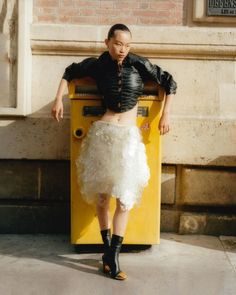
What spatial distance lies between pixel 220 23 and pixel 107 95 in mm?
1480

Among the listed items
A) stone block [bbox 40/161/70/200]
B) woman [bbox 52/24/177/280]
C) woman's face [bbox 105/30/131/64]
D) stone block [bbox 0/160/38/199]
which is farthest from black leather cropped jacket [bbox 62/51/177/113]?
stone block [bbox 0/160/38/199]

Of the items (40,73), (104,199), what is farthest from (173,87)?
(40,73)

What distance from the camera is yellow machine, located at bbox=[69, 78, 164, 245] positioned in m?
4.00

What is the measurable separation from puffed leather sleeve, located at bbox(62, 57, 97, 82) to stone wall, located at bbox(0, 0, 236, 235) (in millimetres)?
683

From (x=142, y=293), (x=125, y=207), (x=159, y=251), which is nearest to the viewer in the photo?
(x=142, y=293)

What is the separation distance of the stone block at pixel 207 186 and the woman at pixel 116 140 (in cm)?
89

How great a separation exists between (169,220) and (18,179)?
1486mm

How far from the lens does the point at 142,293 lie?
3.42 metres

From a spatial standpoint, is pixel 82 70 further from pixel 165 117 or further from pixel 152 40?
pixel 152 40

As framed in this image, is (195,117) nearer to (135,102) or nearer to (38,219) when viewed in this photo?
(135,102)

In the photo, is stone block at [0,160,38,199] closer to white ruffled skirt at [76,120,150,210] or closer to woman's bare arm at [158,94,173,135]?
white ruffled skirt at [76,120,150,210]

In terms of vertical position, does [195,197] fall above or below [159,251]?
above

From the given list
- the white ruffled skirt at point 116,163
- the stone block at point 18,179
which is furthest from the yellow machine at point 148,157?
the stone block at point 18,179

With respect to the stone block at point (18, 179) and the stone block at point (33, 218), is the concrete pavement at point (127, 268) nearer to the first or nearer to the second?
the stone block at point (33, 218)
